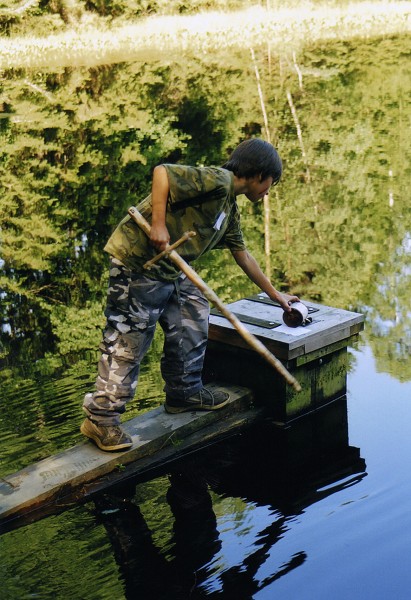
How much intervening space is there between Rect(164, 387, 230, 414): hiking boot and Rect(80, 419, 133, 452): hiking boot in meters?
0.48

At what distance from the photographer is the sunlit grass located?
77.6ft

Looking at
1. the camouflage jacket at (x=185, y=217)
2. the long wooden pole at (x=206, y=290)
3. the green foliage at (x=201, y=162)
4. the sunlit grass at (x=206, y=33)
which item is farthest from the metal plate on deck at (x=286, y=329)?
the sunlit grass at (x=206, y=33)

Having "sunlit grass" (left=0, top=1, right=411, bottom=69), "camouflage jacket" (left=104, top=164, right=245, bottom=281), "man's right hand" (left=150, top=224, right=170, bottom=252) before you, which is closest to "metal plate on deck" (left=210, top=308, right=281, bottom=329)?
"camouflage jacket" (left=104, top=164, right=245, bottom=281)

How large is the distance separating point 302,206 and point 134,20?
1775 cm

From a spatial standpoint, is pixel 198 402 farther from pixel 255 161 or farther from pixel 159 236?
pixel 255 161

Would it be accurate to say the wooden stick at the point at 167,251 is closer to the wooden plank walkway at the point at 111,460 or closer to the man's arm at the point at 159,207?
the man's arm at the point at 159,207

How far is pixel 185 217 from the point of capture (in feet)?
14.2

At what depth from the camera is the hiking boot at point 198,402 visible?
4.85 metres

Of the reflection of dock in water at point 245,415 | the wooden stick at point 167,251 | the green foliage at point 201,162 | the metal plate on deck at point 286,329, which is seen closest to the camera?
the wooden stick at point 167,251

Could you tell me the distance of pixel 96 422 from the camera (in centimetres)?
441

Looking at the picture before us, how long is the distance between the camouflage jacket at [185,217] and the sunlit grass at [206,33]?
1928 centimetres

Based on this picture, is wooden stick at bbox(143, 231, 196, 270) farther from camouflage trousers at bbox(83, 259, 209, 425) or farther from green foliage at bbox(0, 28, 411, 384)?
green foliage at bbox(0, 28, 411, 384)

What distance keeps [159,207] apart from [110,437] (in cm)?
124

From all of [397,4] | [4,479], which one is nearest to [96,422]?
[4,479]
